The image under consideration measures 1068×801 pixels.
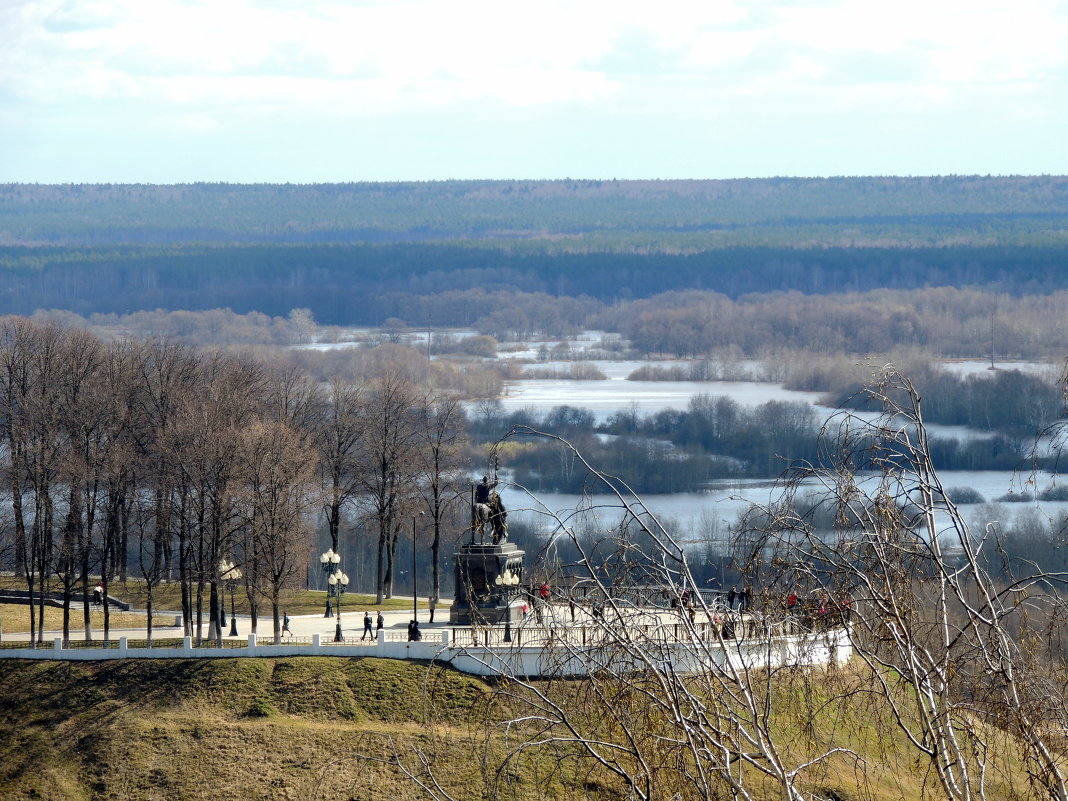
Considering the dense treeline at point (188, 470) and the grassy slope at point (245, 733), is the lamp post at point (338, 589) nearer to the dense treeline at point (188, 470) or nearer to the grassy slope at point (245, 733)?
the dense treeline at point (188, 470)

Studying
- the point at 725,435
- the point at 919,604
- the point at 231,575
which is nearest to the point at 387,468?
the point at 231,575

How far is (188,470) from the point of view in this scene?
47781mm

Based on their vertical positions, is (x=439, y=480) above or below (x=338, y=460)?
below

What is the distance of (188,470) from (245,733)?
40.0 ft

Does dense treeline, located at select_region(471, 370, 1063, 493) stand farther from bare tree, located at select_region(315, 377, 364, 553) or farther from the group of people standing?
the group of people standing

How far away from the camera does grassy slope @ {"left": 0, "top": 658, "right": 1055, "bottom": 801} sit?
35.4 meters

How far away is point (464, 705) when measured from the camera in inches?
1486

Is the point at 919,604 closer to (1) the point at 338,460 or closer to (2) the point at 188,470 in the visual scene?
(2) the point at 188,470

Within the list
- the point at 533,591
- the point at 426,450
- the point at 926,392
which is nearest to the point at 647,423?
the point at 926,392

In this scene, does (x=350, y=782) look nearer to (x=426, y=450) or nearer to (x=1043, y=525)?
(x=426, y=450)

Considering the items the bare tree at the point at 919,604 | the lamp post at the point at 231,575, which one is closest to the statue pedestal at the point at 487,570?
the lamp post at the point at 231,575

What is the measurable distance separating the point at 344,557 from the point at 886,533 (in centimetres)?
6511

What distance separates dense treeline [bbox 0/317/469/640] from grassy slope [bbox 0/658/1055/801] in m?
4.14

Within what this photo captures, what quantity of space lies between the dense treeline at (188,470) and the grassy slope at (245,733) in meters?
4.14
